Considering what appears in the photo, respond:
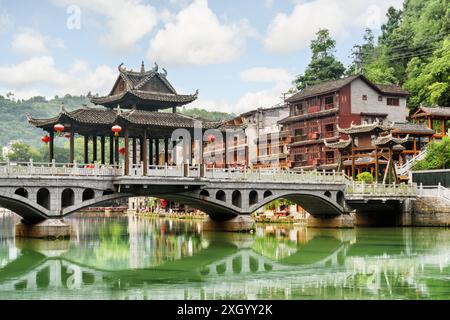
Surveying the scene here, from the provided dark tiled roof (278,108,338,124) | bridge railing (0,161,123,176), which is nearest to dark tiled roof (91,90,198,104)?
bridge railing (0,161,123,176)

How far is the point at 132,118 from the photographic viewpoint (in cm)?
4409

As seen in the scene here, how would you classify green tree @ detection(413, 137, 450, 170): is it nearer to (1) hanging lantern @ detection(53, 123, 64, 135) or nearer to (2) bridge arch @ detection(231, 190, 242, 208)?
(2) bridge arch @ detection(231, 190, 242, 208)

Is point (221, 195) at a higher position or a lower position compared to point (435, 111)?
lower

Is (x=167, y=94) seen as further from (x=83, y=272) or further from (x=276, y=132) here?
(x=276, y=132)

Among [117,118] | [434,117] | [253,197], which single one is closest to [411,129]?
[434,117]

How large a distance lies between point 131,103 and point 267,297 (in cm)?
2983

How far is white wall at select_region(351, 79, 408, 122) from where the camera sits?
2664 inches

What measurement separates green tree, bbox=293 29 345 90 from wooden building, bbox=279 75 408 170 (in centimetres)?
1238

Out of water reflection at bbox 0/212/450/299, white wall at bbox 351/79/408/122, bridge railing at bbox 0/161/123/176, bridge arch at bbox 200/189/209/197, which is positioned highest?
white wall at bbox 351/79/408/122

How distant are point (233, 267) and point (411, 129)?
37.4m

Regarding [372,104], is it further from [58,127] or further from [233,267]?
[233,267]

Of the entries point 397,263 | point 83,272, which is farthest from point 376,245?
point 83,272

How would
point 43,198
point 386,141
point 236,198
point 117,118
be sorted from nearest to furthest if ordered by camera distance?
point 43,198
point 117,118
point 236,198
point 386,141

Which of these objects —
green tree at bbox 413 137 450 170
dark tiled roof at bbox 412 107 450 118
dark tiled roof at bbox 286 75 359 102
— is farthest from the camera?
dark tiled roof at bbox 286 75 359 102
